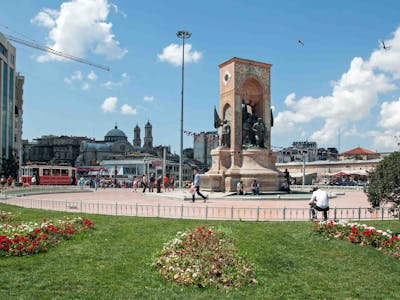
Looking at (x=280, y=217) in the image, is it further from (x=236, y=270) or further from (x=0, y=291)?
(x=0, y=291)

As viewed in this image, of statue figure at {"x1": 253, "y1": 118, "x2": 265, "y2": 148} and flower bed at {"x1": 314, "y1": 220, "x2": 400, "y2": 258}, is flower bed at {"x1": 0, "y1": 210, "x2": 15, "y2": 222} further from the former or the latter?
statue figure at {"x1": 253, "y1": 118, "x2": 265, "y2": 148}

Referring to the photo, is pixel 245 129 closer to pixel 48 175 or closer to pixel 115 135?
pixel 48 175

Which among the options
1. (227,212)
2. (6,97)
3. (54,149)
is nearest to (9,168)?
(6,97)

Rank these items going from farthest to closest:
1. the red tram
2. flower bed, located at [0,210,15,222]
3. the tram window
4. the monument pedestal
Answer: the tram window < the red tram < the monument pedestal < flower bed, located at [0,210,15,222]

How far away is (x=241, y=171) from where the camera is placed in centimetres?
2638

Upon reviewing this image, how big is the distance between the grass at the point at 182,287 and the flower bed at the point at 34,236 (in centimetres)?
28

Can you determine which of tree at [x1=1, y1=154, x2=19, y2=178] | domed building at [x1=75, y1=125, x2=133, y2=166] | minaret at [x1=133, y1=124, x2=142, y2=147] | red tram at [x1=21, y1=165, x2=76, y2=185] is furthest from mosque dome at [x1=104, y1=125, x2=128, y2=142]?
red tram at [x1=21, y1=165, x2=76, y2=185]

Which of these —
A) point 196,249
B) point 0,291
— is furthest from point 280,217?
point 0,291

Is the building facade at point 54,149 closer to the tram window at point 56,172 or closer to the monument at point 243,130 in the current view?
the tram window at point 56,172

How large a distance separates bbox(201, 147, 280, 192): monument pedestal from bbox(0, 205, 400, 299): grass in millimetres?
14456

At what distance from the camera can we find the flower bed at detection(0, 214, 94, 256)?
9.05 m

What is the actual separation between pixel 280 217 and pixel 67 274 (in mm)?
8522

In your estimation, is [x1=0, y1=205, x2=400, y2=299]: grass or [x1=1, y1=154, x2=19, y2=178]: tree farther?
[x1=1, y1=154, x2=19, y2=178]: tree

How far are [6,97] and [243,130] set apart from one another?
50.2 metres
